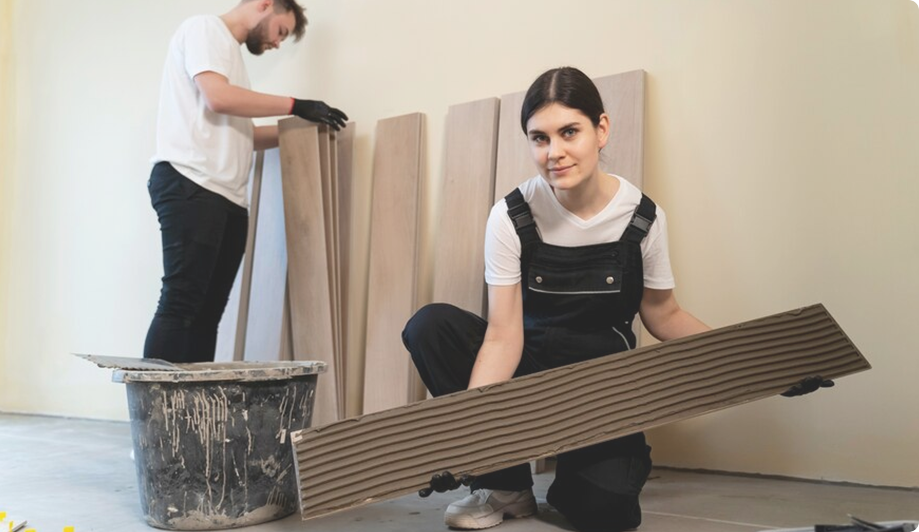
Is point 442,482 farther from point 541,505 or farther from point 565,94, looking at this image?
point 565,94

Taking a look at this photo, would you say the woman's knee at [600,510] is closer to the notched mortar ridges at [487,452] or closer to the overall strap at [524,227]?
the notched mortar ridges at [487,452]

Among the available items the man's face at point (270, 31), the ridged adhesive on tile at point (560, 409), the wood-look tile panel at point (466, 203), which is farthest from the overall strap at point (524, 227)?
the man's face at point (270, 31)

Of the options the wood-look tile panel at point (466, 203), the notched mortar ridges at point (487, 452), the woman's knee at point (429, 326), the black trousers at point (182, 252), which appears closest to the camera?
the notched mortar ridges at point (487, 452)

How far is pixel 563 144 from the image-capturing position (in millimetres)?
1480

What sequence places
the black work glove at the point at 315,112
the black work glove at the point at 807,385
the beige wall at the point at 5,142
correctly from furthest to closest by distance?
1. the beige wall at the point at 5,142
2. the black work glove at the point at 315,112
3. the black work glove at the point at 807,385

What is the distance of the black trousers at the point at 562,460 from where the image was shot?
1.43 meters

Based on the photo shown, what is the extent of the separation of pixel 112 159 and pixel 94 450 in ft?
4.56

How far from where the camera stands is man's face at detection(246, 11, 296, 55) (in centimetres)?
244

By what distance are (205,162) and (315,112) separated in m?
0.40

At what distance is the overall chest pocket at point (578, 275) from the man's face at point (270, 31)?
138 centimetres

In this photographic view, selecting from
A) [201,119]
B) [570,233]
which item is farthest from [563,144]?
[201,119]

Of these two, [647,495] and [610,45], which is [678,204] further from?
[647,495]

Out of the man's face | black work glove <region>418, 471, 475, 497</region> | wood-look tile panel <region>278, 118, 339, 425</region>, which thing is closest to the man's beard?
the man's face

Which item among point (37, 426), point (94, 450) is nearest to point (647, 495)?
point (94, 450)
